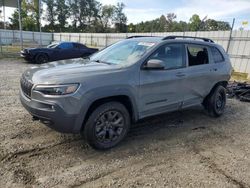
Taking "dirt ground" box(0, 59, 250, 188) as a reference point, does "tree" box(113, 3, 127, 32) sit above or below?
above

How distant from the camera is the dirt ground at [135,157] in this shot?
117 inches

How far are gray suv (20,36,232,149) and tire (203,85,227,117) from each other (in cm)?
38

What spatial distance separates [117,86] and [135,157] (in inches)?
43.4

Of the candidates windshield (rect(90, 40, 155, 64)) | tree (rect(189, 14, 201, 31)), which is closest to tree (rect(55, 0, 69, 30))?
tree (rect(189, 14, 201, 31))

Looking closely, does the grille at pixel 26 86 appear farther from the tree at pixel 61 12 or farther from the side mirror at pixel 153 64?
the tree at pixel 61 12

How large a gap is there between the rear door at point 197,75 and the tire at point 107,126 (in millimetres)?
1591

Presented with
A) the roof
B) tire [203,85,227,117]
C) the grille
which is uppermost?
the roof

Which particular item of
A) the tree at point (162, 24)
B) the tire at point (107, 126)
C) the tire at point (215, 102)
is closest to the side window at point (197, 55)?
the tire at point (215, 102)

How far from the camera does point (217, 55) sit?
5480mm

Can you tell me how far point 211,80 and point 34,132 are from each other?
382 centimetres

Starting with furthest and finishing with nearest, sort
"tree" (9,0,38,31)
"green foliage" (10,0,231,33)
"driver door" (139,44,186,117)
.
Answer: "green foliage" (10,0,231,33), "tree" (9,0,38,31), "driver door" (139,44,186,117)

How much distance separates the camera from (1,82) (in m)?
8.21

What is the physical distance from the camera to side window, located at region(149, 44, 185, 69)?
413 centimetres

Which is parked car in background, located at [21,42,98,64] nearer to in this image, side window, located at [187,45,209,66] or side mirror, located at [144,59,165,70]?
side window, located at [187,45,209,66]
